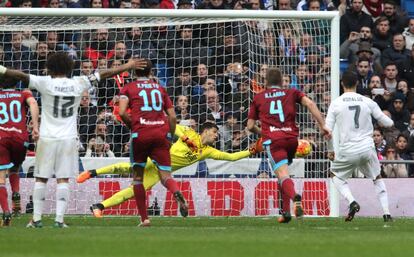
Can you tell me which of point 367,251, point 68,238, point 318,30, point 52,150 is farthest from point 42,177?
point 318,30

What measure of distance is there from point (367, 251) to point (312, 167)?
9845 mm

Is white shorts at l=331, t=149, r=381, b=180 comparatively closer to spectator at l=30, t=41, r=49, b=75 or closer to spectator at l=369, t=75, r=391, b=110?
spectator at l=30, t=41, r=49, b=75

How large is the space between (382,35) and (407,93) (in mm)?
2130

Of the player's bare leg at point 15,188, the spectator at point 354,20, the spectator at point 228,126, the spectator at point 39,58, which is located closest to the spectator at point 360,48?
the spectator at point 354,20

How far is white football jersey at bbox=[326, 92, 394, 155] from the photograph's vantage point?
16750 mm

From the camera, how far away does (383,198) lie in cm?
1686

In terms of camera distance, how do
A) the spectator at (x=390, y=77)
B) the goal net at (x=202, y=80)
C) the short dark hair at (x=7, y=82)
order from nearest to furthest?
the short dark hair at (x=7, y=82), the goal net at (x=202, y=80), the spectator at (x=390, y=77)

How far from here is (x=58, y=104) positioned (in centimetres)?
1427

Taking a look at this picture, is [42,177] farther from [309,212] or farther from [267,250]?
[309,212]

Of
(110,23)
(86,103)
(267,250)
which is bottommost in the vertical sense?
(267,250)

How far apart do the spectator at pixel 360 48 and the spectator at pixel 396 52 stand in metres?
0.14

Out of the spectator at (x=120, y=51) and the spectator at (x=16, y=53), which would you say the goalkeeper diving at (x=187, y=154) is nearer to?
the spectator at (x=120, y=51)

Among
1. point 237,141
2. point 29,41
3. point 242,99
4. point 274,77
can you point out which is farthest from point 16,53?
point 274,77

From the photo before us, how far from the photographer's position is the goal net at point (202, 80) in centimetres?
2020
